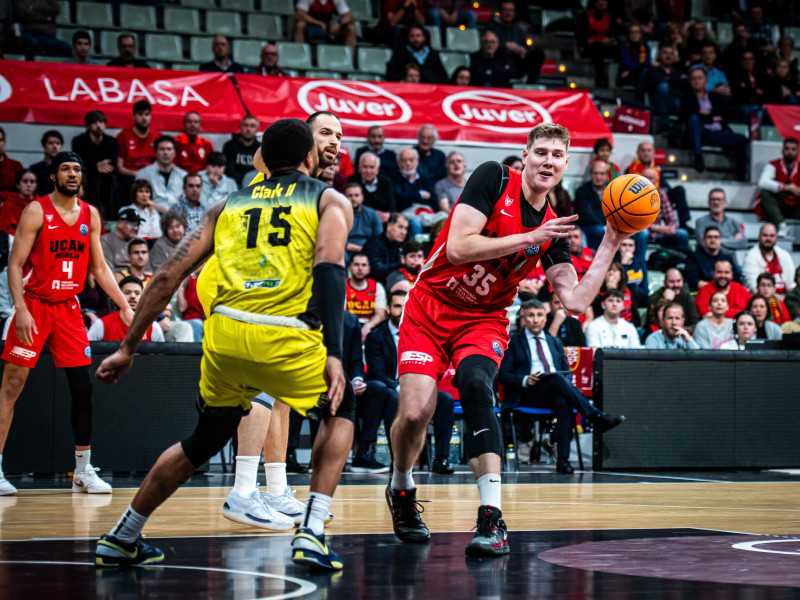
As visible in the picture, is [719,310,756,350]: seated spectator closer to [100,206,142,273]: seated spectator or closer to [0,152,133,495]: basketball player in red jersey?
[100,206,142,273]: seated spectator

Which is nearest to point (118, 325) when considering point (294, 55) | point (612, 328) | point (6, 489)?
point (6, 489)

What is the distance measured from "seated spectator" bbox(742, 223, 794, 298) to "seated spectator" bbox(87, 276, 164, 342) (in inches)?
330

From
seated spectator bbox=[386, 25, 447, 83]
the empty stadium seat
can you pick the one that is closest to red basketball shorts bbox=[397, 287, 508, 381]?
seated spectator bbox=[386, 25, 447, 83]

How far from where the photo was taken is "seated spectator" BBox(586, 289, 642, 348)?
37.8ft

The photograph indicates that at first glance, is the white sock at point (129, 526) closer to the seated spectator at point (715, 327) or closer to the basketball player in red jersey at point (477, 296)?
the basketball player in red jersey at point (477, 296)

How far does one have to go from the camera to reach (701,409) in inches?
413

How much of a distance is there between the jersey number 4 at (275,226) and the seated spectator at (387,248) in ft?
26.0

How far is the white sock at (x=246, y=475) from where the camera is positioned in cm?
562

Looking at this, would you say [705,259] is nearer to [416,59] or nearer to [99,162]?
[416,59]

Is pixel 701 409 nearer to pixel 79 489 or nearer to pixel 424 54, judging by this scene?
pixel 79 489

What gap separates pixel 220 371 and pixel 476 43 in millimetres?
14779

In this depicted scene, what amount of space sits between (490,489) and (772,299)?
9570 mm

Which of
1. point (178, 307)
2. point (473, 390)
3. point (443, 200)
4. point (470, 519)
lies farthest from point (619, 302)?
point (473, 390)

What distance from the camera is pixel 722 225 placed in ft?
49.8
